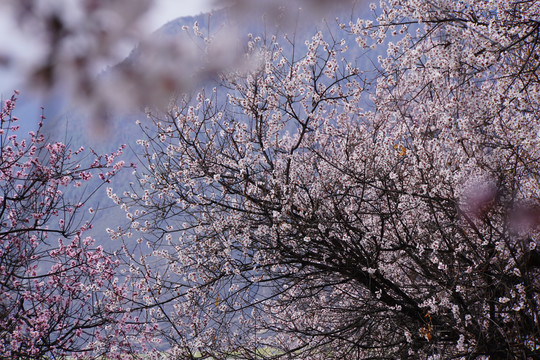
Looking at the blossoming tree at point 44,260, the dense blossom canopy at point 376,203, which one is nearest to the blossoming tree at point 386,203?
the dense blossom canopy at point 376,203

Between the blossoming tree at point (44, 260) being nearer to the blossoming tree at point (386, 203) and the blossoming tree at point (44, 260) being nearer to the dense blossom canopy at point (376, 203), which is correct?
the dense blossom canopy at point (376, 203)

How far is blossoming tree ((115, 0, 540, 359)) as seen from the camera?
6398 millimetres

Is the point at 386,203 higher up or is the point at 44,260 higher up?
the point at 44,260

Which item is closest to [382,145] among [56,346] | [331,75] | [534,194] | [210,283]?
[331,75]

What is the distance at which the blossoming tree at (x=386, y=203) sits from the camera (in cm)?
640

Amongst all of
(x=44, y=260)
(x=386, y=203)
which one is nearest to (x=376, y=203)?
(x=386, y=203)

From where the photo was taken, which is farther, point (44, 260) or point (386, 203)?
point (44, 260)

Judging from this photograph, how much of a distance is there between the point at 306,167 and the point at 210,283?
2804 mm

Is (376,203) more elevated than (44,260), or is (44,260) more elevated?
(44,260)

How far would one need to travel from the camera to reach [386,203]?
26.1 feet

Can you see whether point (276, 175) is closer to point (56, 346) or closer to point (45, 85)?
point (56, 346)

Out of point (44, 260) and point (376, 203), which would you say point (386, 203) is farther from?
point (44, 260)

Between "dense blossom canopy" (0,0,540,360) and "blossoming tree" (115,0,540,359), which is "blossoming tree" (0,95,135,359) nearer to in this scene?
"dense blossom canopy" (0,0,540,360)

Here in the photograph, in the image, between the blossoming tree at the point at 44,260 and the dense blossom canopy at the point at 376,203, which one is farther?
the blossoming tree at the point at 44,260
